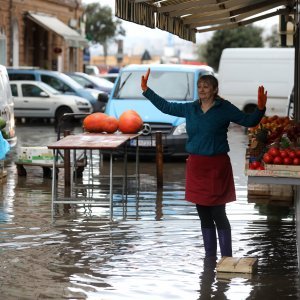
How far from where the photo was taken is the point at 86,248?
11.2 m

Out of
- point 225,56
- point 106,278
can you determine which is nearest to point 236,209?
point 106,278

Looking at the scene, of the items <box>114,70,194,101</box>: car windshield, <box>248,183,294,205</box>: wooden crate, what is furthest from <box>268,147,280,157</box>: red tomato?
<box>114,70,194,101</box>: car windshield

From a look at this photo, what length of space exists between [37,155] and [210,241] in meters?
7.78

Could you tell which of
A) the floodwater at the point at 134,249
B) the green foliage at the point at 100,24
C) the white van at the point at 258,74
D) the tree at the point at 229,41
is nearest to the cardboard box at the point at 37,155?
the floodwater at the point at 134,249

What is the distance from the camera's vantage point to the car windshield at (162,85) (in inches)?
859

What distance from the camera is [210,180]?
10.1 m

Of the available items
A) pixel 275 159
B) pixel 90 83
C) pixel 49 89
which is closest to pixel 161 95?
pixel 275 159

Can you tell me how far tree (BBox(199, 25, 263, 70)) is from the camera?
82312 millimetres

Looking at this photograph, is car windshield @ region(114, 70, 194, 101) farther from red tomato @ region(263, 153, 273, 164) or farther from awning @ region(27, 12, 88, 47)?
awning @ region(27, 12, 88, 47)

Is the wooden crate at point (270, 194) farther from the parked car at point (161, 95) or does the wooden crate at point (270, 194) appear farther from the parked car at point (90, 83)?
the parked car at point (90, 83)

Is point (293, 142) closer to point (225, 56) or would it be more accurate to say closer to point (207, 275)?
point (207, 275)

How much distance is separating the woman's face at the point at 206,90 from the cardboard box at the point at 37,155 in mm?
8006

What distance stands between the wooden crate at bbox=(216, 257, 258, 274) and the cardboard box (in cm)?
823

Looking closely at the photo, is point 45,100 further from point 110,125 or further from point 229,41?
point 229,41
